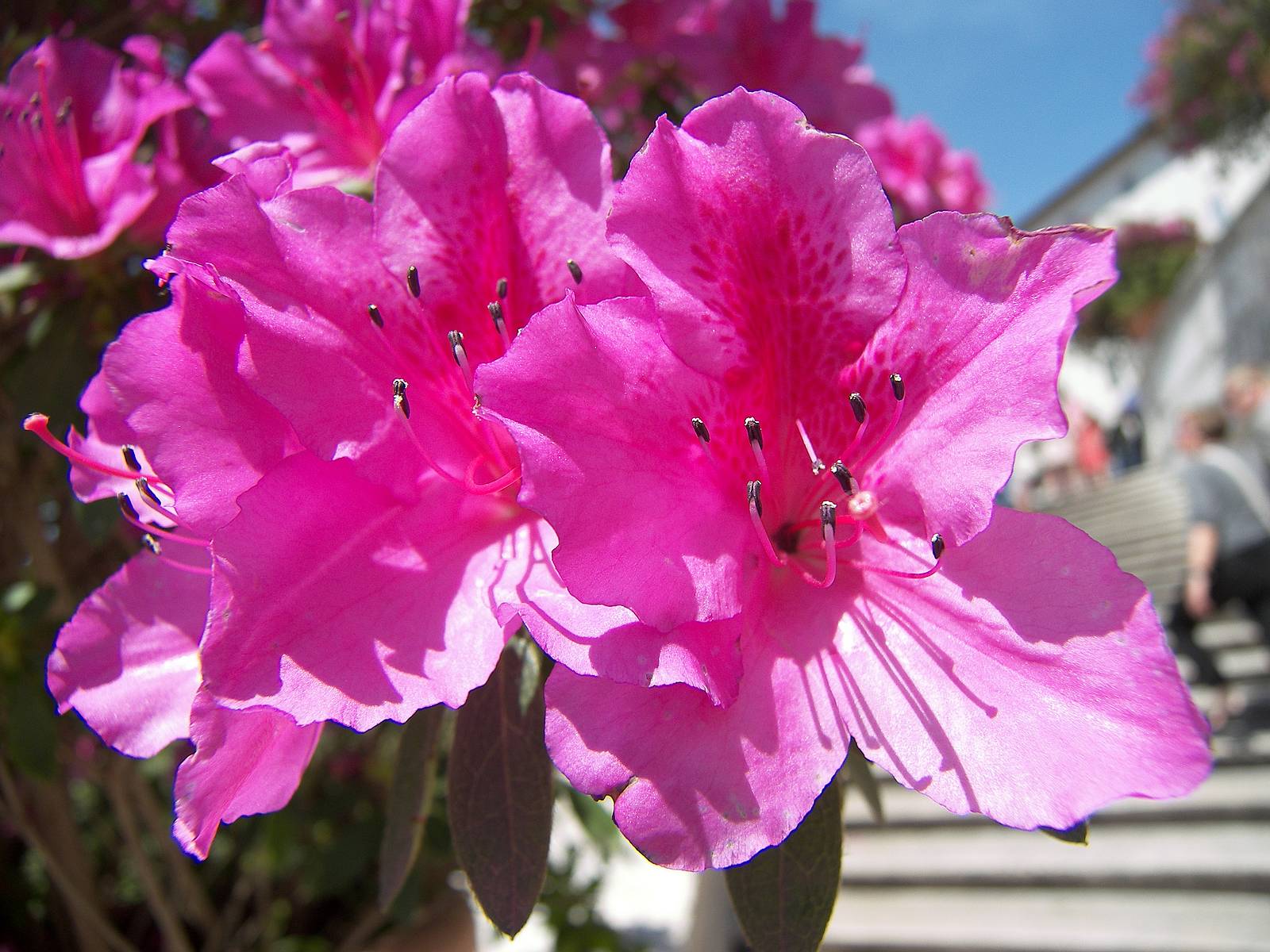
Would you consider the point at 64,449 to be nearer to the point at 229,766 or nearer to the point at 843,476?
the point at 229,766

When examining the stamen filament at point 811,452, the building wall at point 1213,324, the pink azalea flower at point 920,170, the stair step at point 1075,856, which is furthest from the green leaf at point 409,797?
the building wall at point 1213,324

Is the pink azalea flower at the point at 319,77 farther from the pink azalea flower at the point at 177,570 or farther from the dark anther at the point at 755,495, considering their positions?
the dark anther at the point at 755,495

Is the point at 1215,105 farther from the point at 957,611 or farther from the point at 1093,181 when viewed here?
the point at 1093,181

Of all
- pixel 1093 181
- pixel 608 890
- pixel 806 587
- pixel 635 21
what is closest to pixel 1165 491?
pixel 608 890

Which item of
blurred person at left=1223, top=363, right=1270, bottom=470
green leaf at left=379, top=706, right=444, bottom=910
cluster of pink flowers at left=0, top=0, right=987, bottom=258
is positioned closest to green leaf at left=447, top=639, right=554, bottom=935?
green leaf at left=379, top=706, right=444, bottom=910

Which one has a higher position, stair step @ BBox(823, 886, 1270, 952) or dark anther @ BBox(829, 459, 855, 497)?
dark anther @ BBox(829, 459, 855, 497)

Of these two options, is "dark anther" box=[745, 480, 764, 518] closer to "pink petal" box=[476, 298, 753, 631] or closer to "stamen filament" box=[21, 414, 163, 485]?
"pink petal" box=[476, 298, 753, 631]
